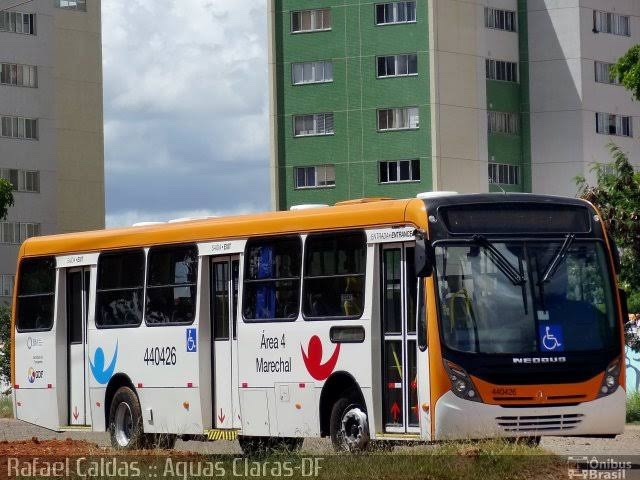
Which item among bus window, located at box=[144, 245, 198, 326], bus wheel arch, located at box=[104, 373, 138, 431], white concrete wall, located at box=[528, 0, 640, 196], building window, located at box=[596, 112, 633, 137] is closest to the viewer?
bus window, located at box=[144, 245, 198, 326]

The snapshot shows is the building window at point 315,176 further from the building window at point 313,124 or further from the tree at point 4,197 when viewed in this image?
the tree at point 4,197

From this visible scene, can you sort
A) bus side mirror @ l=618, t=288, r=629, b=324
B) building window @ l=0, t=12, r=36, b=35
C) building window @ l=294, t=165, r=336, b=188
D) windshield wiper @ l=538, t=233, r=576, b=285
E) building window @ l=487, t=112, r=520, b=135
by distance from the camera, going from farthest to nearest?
1. building window @ l=0, t=12, r=36, b=35
2. building window @ l=487, t=112, r=520, b=135
3. building window @ l=294, t=165, r=336, b=188
4. bus side mirror @ l=618, t=288, r=629, b=324
5. windshield wiper @ l=538, t=233, r=576, b=285

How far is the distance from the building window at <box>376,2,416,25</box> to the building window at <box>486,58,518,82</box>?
428cm

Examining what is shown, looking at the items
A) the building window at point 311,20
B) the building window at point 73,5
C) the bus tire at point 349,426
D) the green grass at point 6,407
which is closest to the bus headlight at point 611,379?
the bus tire at point 349,426

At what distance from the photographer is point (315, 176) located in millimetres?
71625

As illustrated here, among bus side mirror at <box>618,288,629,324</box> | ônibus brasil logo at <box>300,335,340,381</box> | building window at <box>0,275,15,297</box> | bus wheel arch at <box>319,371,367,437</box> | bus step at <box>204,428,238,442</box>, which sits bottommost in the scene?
bus step at <box>204,428,238,442</box>


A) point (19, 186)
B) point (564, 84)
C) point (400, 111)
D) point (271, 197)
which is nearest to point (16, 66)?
point (19, 186)

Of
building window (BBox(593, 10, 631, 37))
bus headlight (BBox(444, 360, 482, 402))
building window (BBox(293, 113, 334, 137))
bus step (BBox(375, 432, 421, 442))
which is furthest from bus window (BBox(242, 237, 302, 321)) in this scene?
building window (BBox(593, 10, 631, 37))

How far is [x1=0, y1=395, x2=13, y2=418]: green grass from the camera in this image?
122 ft

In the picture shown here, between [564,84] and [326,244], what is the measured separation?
55.3 metres

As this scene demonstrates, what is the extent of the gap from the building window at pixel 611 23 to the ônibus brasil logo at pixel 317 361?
57.4 m

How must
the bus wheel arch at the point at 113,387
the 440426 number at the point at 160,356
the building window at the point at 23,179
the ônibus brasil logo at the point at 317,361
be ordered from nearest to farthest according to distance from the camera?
the ônibus brasil logo at the point at 317,361, the 440426 number at the point at 160,356, the bus wheel arch at the point at 113,387, the building window at the point at 23,179

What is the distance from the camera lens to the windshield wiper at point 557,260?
1792 centimetres

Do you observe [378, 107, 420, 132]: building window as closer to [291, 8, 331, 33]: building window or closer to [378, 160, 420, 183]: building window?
[378, 160, 420, 183]: building window
